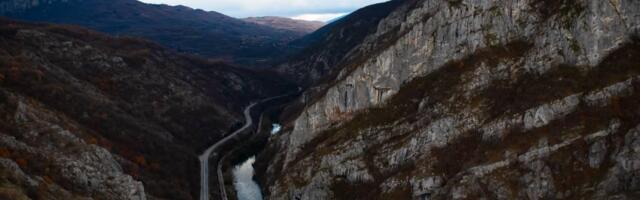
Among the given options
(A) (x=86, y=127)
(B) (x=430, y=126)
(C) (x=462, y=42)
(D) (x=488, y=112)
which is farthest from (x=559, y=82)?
(A) (x=86, y=127)

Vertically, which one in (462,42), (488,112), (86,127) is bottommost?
(86,127)

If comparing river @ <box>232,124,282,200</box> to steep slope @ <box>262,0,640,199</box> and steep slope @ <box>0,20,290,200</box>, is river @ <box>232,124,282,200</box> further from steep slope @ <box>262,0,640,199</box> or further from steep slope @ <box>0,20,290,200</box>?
steep slope @ <box>0,20,290,200</box>

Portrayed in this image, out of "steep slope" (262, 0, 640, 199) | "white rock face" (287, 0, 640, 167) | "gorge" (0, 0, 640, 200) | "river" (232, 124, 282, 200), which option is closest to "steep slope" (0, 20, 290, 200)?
"gorge" (0, 0, 640, 200)

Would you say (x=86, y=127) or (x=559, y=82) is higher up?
(x=559, y=82)

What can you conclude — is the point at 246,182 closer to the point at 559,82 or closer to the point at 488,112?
the point at 488,112

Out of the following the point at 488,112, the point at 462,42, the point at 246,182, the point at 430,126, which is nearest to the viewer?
the point at 488,112

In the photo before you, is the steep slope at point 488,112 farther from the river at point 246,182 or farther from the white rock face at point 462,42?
the river at point 246,182

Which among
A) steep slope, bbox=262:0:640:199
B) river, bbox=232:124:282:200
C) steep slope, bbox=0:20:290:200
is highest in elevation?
steep slope, bbox=262:0:640:199

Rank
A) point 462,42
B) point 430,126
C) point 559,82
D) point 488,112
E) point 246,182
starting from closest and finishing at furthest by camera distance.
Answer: point 559,82, point 488,112, point 430,126, point 462,42, point 246,182
